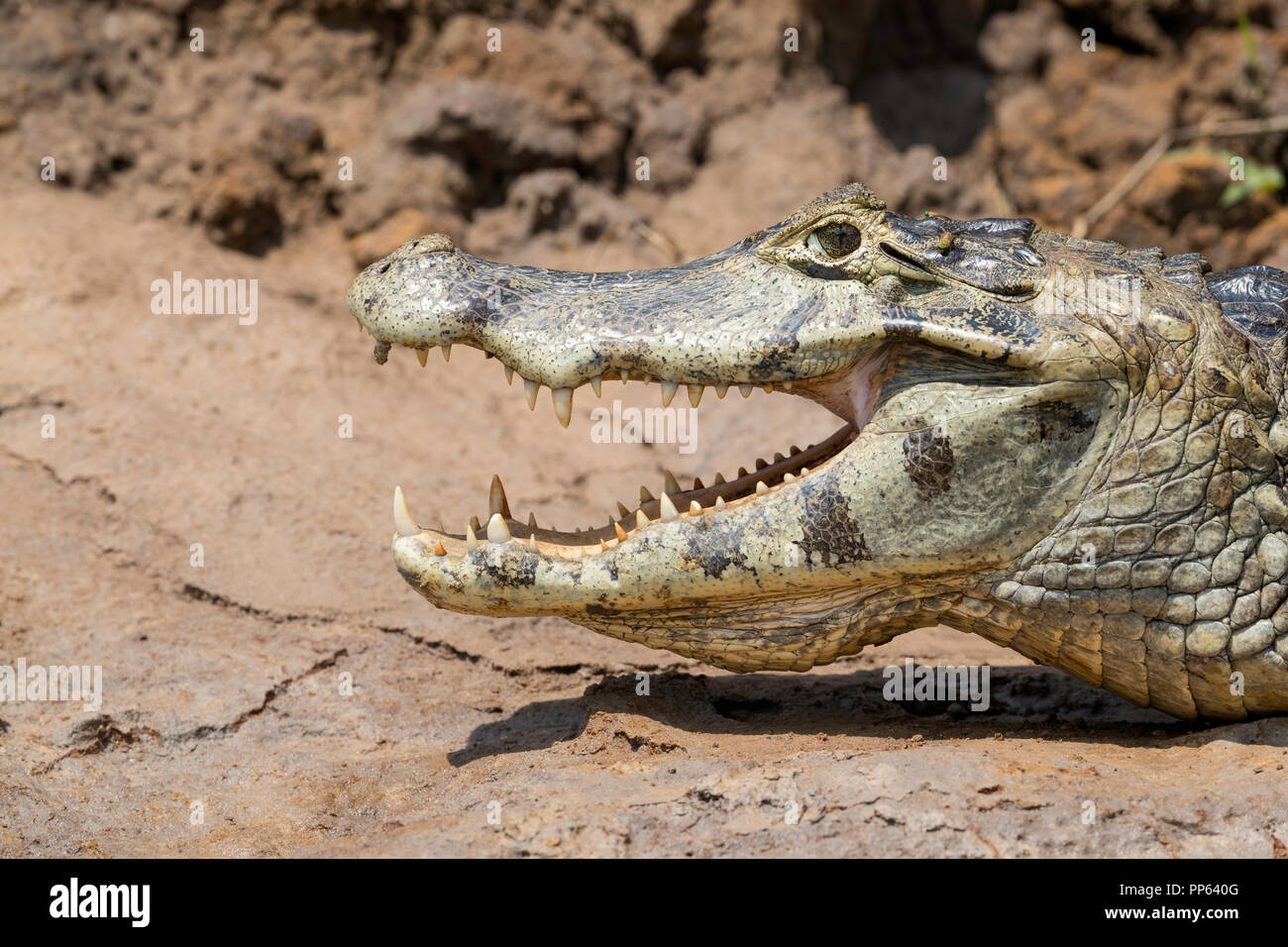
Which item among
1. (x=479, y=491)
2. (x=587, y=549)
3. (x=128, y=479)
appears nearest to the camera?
(x=587, y=549)

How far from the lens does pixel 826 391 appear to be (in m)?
3.42

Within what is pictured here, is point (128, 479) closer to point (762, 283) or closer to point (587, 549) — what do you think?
point (587, 549)

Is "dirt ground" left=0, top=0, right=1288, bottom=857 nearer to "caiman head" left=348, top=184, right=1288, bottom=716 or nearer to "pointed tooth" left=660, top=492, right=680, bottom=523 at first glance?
"caiman head" left=348, top=184, right=1288, bottom=716

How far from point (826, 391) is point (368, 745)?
164cm

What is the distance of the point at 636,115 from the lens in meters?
7.76

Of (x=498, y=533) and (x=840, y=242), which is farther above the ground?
(x=840, y=242)

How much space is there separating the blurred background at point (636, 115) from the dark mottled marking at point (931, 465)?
4317 mm

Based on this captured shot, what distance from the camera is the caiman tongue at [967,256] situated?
10.6 feet

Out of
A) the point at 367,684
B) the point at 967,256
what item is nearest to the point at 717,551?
the point at 967,256

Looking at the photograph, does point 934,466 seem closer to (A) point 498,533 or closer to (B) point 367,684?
(A) point 498,533

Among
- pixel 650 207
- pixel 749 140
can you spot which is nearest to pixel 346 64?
pixel 650 207

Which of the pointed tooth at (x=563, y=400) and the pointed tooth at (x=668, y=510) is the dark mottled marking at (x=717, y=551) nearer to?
the pointed tooth at (x=668, y=510)

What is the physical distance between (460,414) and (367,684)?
7.73 ft

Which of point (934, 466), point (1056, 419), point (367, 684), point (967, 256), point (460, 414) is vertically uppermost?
point (967, 256)
